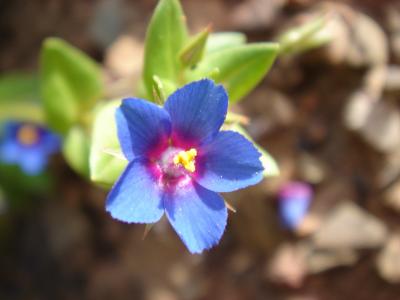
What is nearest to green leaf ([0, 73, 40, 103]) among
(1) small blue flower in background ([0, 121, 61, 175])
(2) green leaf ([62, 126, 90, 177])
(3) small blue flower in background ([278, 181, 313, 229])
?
A: (1) small blue flower in background ([0, 121, 61, 175])

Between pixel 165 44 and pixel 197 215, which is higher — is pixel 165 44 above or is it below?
above

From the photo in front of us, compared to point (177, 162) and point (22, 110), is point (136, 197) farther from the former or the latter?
point (22, 110)

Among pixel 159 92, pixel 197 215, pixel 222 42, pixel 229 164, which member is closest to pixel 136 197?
pixel 197 215

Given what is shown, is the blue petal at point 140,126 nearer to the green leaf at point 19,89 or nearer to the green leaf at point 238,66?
the green leaf at point 238,66

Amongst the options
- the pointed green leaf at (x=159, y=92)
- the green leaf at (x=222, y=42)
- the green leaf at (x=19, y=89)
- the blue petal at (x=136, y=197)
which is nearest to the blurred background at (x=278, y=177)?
the green leaf at (x=19, y=89)

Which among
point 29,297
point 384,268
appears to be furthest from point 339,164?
point 29,297

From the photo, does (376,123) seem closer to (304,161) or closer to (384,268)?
(304,161)

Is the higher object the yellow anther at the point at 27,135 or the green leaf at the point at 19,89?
the green leaf at the point at 19,89
